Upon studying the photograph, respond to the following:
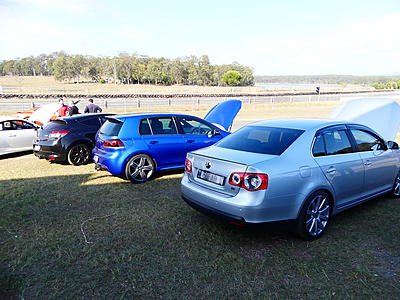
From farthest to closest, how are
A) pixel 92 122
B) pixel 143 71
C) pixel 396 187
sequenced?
pixel 143 71 < pixel 92 122 < pixel 396 187

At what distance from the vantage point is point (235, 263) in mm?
3602

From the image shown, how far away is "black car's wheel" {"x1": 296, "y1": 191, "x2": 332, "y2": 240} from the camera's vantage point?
3.85 m

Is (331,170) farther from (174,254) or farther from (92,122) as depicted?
(92,122)

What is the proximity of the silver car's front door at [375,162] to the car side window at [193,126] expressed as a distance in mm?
3505

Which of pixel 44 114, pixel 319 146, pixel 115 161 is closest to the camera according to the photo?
pixel 319 146

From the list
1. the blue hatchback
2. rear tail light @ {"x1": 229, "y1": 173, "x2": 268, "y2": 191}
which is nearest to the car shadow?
the blue hatchback

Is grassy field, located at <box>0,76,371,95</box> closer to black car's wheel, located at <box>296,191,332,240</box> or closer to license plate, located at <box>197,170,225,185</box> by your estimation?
license plate, located at <box>197,170,225,185</box>

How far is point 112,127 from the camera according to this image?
677 centimetres

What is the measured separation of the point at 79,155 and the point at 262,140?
5847 millimetres

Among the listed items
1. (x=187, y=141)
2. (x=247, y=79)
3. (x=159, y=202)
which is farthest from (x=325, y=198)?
(x=247, y=79)

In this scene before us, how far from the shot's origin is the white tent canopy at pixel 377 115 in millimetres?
9461

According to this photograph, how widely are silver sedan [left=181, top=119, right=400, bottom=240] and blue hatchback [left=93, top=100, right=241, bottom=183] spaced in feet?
7.84

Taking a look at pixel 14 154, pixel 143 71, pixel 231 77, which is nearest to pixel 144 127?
pixel 14 154

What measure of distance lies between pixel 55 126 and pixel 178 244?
19.1 ft
